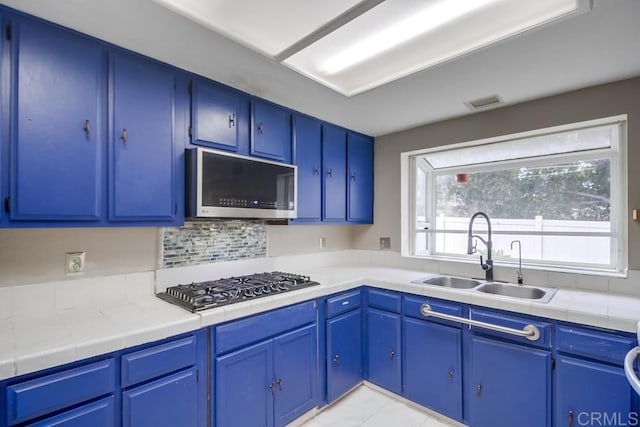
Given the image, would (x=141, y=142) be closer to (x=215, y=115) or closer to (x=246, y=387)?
(x=215, y=115)

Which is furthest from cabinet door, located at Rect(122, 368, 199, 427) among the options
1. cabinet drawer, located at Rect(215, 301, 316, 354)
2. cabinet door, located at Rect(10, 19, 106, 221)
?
cabinet door, located at Rect(10, 19, 106, 221)

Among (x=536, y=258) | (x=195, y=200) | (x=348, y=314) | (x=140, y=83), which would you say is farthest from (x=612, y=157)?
(x=140, y=83)

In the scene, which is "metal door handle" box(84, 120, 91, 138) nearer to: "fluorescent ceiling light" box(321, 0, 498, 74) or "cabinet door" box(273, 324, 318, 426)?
"fluorescent ceiling light" box(321, 0, 498, 74)

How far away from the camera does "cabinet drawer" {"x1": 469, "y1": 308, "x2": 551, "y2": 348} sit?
1674 millimetres

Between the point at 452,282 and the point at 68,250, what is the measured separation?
8.51ft

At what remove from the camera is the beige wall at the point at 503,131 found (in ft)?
6.18

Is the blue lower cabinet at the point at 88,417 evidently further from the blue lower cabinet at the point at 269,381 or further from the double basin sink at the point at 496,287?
the double basin sink at the point at 496,287

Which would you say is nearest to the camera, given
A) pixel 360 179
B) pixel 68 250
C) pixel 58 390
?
pixel 58 390

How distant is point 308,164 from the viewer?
8.28ft

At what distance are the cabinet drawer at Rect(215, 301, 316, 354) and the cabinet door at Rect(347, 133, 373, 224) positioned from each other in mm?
1166

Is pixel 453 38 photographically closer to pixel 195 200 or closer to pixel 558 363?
pixel 195 200

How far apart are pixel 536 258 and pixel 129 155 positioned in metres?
2.91

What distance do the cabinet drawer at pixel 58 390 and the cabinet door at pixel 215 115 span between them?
48.3 inches

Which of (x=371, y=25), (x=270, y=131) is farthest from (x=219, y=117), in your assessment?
(x=371, y=25)
